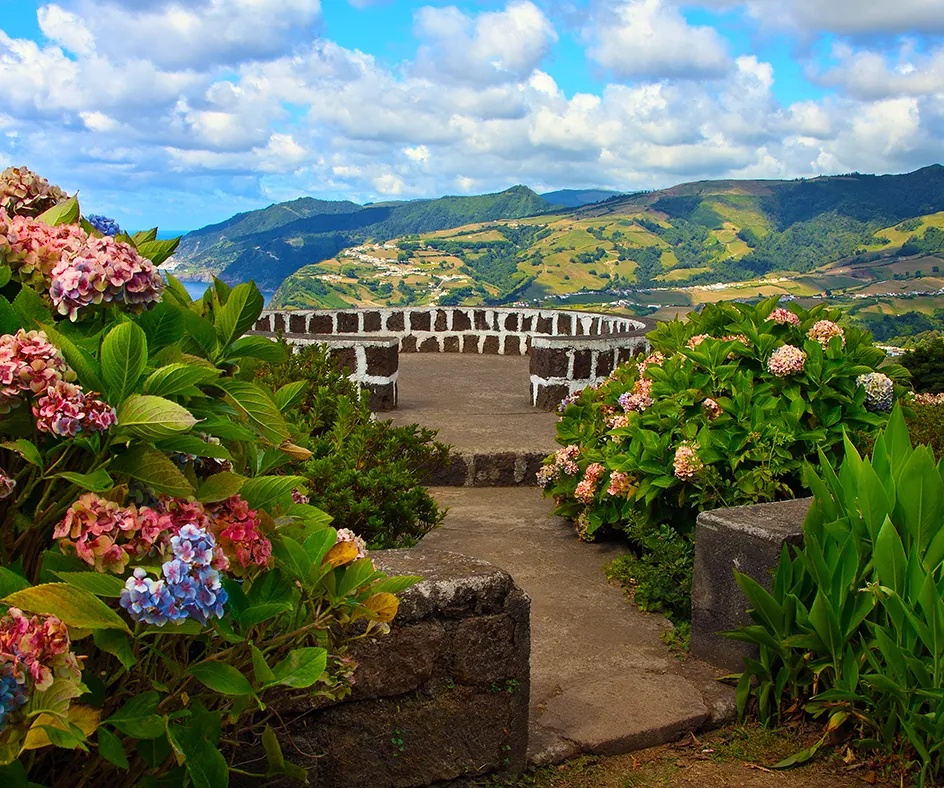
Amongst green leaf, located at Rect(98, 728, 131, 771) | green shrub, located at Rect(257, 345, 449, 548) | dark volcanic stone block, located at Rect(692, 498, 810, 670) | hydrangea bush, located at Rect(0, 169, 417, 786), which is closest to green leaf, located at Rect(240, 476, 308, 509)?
hydrangea bush, located at Rect(0, 169, 417, 786)

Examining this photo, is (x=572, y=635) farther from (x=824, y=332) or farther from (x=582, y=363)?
(x=582, y=363)

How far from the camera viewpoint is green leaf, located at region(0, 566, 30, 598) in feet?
5.74

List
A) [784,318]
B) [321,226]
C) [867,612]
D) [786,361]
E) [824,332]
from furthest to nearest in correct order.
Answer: [321,226]
[784,318]
[824,332]
[786,361]
[867,612]

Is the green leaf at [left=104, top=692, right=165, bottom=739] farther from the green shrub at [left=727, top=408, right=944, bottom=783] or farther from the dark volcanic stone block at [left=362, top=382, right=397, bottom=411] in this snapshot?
the dark volcanic stone block at [left=362, top=382, right=397, bottom=411]

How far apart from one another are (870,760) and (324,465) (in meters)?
2.53

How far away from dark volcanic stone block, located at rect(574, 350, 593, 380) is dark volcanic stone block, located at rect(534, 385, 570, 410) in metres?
0.18

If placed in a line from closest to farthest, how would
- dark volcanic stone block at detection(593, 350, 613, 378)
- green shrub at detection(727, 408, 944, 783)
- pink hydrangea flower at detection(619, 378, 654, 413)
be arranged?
green shrub at detection(727, 408, 944, 783) → pink hydrangea flower at detection(619, 378, 654, 413) → dark volcanic stone block at detection(593, 350, 613, 378)

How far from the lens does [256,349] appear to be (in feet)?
7.27

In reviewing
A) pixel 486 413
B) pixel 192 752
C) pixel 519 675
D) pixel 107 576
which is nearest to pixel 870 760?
pixel 519 675

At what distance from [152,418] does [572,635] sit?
3.05m

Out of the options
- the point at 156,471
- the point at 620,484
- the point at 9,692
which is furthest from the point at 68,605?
the point at 620,484

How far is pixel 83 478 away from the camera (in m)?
1.73

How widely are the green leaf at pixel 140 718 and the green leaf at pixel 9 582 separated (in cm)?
29

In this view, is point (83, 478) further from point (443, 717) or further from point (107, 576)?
point (443, 717)
